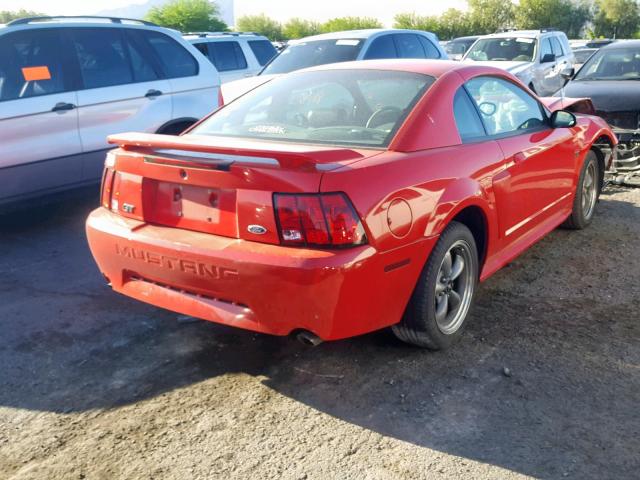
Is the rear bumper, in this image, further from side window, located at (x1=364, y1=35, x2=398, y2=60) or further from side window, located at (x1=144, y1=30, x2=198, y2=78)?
side window, located at (x1=364, y1=35, x2=398, y2=60)

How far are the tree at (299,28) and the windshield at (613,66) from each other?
5755 centimetres

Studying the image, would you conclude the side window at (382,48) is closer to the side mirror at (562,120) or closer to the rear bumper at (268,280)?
the side mirror at (562,120)

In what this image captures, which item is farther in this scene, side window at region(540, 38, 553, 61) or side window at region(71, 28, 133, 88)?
side window at region(540, 38, 553, 61)

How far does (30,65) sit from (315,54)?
4727 millimetres

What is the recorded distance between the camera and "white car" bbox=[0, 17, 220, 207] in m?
5.64

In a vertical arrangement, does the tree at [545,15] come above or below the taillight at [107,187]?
below

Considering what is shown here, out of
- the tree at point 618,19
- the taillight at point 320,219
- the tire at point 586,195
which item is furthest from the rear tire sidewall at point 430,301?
the tree at point 618,19

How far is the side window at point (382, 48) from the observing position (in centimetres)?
961

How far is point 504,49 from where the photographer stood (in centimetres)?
1367

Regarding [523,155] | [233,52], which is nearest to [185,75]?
[523,155]

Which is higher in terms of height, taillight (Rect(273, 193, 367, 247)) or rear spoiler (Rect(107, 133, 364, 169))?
rear spoiler (Rect(107, 133, 364, 169))

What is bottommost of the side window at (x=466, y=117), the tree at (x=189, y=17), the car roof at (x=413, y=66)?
the tree at (x=189, y=17)

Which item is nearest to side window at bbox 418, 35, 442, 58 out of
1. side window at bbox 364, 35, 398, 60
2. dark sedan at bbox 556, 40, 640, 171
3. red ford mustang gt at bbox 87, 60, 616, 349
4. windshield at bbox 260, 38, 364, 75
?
side window at bbox 364, 35, 398, 60

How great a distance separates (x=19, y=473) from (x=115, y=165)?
1.62 meters
